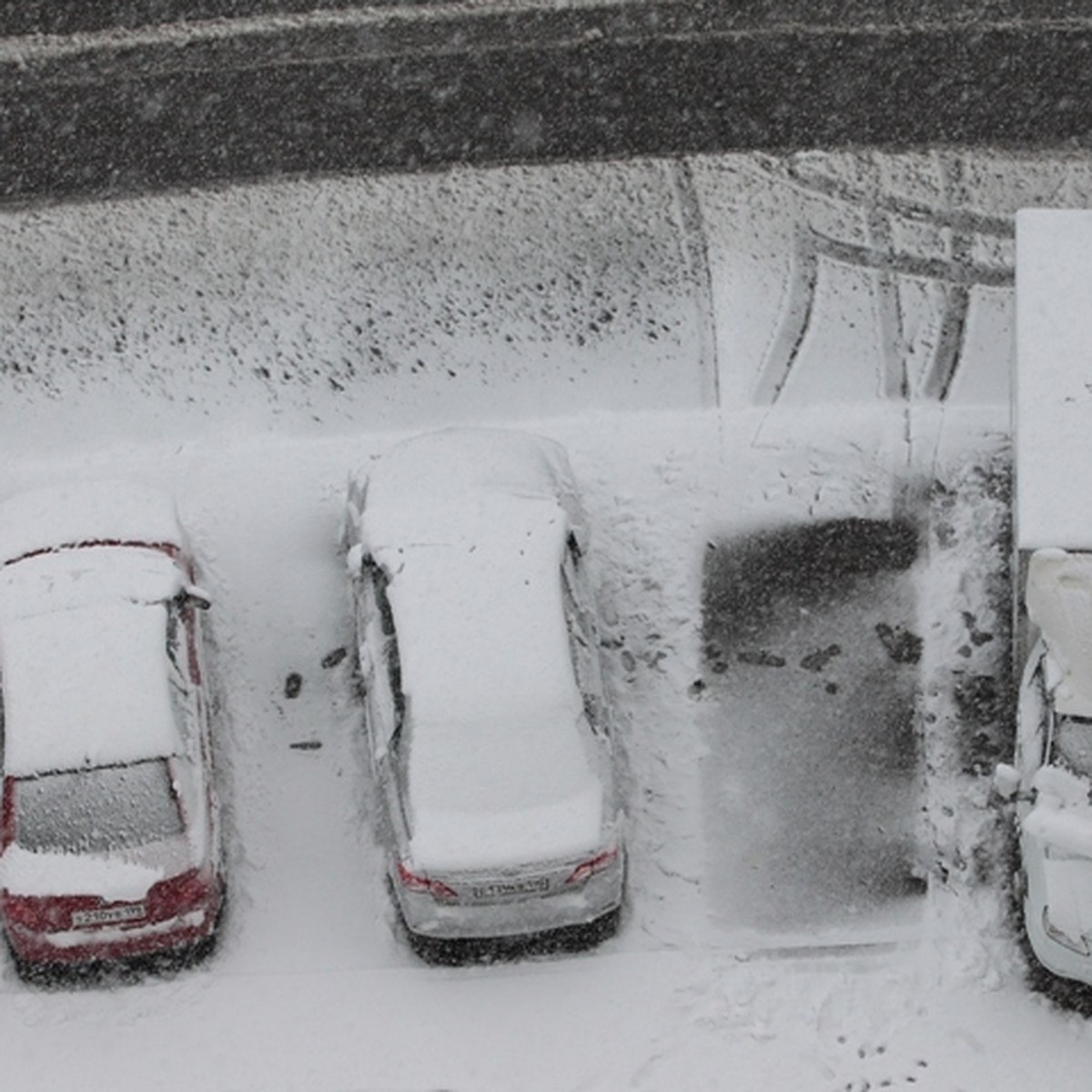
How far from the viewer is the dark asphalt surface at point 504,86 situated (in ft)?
54.6

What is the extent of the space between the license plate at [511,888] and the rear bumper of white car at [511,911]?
55mm

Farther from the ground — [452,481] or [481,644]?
[452,481]

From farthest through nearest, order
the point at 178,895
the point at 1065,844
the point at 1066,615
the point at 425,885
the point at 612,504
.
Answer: the point at 612,504 < the point at 1066,615 < the point at 178,895 < the point at 425,885 < the point at 1065,844

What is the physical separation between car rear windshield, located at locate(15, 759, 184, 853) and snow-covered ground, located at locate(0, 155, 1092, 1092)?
0.99 metres

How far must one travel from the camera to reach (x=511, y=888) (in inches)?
454

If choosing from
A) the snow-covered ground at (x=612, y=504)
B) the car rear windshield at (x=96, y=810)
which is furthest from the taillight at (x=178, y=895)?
the snow-covered ground at (x=612, y=504)

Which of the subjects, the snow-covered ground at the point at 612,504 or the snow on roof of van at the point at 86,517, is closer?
the snow-covered ground at the point at 612,504

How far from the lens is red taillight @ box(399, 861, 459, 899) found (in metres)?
11.5

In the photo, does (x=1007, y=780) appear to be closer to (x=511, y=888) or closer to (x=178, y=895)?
(x=511, y=888)

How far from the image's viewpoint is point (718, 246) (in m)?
15.9

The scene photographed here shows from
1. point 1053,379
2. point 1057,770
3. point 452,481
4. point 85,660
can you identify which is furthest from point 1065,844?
point 85,660

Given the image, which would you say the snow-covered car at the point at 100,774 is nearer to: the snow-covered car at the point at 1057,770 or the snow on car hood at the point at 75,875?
the snow on car hood at the point at 75,875

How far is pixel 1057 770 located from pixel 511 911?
3413 millimetres

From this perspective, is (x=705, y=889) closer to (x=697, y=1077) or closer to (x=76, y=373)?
(x=697, y=1077)
